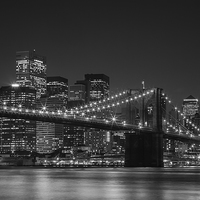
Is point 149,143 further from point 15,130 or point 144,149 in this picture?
point 15,130

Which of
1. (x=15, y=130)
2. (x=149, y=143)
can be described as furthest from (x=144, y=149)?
(x=15, y=130)

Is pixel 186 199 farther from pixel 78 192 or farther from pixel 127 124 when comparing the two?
pixel 127 124

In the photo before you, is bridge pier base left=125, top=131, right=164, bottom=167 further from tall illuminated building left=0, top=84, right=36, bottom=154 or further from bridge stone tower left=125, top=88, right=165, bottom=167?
tall illuminated building left=0, top=84, right=36, bottom=154

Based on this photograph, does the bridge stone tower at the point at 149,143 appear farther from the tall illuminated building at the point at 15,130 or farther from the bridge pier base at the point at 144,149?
the tall illuminated building at the point at 15,130

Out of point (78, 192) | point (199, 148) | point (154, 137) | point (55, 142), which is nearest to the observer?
point (78, 192)

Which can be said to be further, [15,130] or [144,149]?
[15,130]

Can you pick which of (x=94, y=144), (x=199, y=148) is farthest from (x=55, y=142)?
(x=199, y=148)

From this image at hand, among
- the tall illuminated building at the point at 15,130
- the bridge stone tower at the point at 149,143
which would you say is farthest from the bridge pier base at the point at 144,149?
the tall illuminated building at the point at 15,130

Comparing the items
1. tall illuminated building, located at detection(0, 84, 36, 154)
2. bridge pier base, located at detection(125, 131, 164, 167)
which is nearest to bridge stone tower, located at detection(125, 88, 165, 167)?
bridge pier base, located at detection(125, 131, 164, 167)
